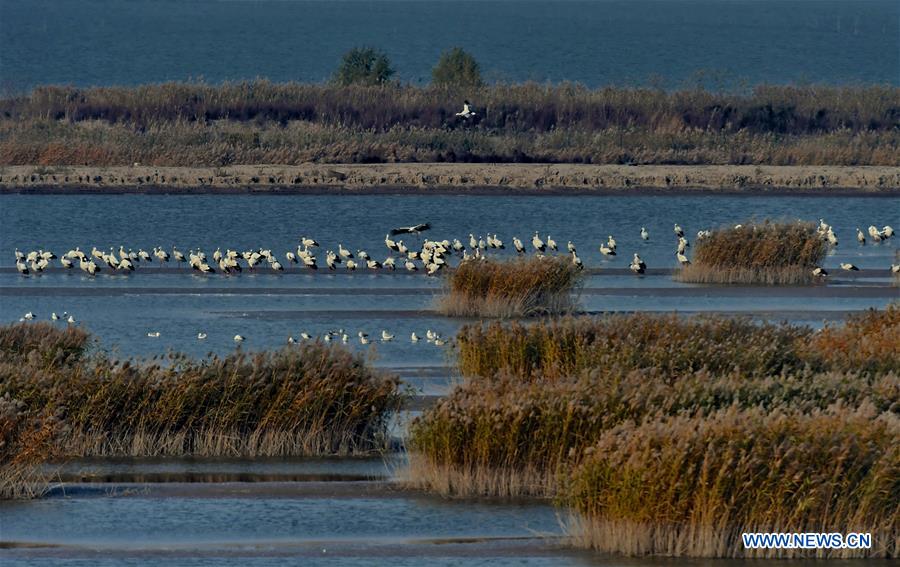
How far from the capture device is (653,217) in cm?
6206

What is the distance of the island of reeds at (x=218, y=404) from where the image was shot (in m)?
22.3

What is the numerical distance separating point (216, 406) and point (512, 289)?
14.8m

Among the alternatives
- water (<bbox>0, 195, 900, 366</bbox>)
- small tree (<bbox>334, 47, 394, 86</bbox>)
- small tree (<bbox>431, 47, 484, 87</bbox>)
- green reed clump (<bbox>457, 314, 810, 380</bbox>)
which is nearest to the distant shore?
water (<bbox>0, 195, 900, 366</bbox>)

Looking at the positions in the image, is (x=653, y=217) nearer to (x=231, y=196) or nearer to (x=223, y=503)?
(x=231, y=196)

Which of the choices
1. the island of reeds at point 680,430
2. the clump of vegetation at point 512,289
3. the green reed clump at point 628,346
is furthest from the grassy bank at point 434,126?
the island of reeds at point 680,430

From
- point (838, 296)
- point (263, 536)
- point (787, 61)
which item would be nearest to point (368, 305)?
point (838, 296)

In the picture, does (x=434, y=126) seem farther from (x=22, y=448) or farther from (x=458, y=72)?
(x=22, y=448)

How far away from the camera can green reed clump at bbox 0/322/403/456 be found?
22.3m

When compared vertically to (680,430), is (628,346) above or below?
above

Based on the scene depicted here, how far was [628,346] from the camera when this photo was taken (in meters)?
23.5

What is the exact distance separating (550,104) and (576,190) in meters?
13.7

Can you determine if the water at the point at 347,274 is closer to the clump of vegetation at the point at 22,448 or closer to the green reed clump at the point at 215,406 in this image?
the green reed clump at the point at 215,406

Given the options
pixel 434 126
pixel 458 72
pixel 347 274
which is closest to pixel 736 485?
pixel 347 274

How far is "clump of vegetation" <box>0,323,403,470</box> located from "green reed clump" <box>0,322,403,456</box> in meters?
0.01
